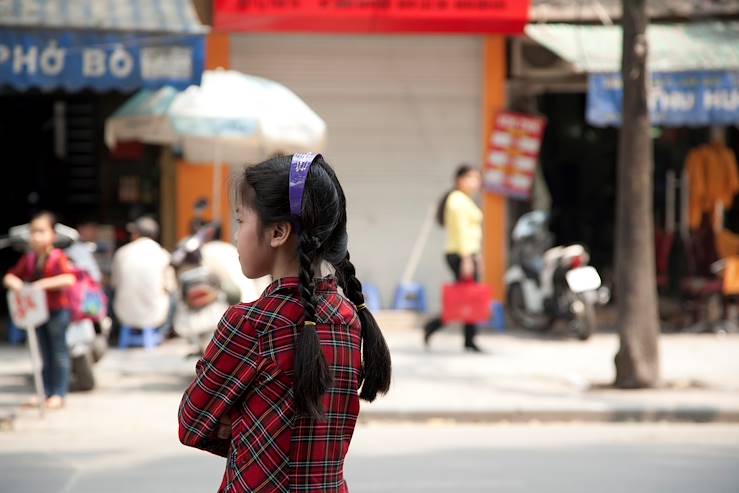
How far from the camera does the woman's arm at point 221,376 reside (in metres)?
2.56

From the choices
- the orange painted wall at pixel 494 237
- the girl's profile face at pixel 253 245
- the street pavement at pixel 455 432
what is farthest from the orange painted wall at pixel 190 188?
the girl's profile face at pixel 253 245

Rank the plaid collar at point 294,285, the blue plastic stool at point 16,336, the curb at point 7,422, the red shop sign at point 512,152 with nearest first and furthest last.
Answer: the plaid collar at point 294,285 → the curb at point 7,422 → the blue plastic stool at point 16,336 → the red shop sign at point 512,152

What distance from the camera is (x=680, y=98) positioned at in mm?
14141

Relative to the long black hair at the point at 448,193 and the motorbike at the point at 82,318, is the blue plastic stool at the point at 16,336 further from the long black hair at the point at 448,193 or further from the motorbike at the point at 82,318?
the long black hair at the point at 448,193

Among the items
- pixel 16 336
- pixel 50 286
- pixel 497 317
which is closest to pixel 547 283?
pixel 497 317

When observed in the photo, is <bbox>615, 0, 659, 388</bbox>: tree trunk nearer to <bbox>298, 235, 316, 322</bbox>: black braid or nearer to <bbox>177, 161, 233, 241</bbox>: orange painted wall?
<bbox>177, 161, 233, 241</bbox>: orange painted wall

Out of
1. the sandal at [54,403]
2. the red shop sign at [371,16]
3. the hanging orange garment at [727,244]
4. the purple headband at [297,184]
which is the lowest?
the sandal at [54,403]

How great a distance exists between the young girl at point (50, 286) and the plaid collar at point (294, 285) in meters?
7.09

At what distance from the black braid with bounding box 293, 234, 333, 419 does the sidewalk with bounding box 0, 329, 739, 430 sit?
22.9 feet

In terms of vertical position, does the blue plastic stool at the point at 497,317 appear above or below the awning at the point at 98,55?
below

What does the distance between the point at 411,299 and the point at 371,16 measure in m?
3.61

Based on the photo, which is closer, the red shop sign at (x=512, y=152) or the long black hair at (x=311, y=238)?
the long black hair at (x=311, y=238)

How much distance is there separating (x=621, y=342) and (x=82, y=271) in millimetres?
4692

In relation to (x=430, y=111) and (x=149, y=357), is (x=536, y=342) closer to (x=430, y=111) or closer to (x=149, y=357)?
(x=430, y=111)
